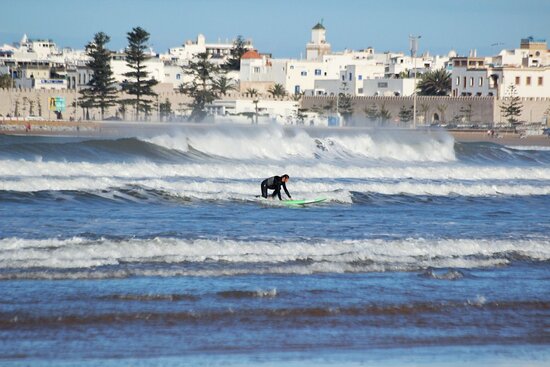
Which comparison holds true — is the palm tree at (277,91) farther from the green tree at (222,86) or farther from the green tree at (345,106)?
the green tree at (345,106)

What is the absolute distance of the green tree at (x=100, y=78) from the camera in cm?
7069

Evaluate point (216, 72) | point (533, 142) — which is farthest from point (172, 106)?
point (533, 142)

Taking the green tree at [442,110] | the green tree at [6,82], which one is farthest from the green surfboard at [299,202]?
the green tree at [6,82]

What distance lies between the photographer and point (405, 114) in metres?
80.8

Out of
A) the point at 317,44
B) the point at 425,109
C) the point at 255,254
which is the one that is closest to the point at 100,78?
the point at 425,109

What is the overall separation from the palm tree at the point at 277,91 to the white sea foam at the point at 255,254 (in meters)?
72.0

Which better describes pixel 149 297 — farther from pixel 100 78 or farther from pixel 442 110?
pixel 442 110

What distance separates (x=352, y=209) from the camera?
20.3m

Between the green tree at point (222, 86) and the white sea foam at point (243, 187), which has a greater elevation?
the green tree at point (222, 86)

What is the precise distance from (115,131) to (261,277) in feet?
150

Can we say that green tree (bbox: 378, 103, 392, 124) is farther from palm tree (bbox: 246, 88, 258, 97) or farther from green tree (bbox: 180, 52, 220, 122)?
green tree (bbox: 180, 52, 220, 122)

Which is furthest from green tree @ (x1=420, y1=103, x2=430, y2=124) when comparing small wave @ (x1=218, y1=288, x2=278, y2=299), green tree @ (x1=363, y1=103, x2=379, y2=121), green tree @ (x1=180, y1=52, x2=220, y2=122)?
small wave @ (x1=218, y1=288, x2=278, y2=299)

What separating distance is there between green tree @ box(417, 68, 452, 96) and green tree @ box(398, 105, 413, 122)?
19.3 feet

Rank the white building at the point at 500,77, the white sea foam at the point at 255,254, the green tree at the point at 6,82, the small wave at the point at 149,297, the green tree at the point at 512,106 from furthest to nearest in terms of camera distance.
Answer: the green tree at the point at 6,82 → the white building at the point at 500,77 → the green tree at the point at 512,106 → the white sea foam at the point at 255,254 → the small wave at the point at 149,297
